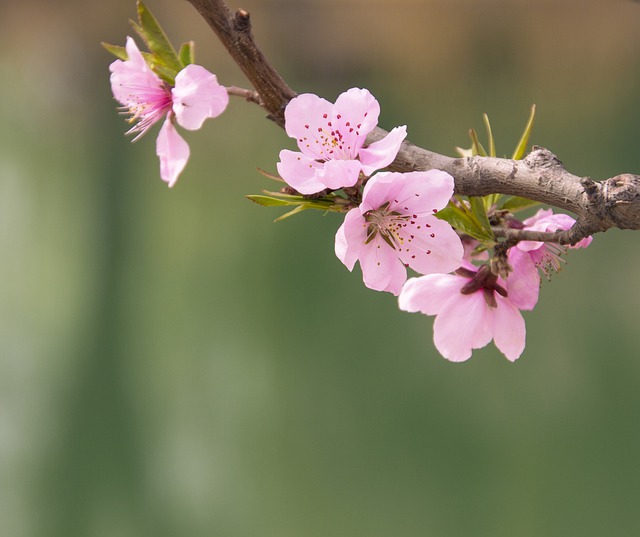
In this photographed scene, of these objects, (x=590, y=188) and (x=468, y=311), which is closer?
(x=590, y=188)

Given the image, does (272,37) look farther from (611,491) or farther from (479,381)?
(611,491)

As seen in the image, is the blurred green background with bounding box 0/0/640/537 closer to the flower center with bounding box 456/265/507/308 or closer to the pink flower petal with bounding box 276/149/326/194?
the flower center with bounding box 456/265/507/308

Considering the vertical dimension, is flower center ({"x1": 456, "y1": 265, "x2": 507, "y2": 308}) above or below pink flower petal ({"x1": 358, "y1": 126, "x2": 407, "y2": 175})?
below

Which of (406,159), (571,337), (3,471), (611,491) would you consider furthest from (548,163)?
(3,471)

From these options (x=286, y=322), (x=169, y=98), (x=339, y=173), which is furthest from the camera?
(x=286, y=322)

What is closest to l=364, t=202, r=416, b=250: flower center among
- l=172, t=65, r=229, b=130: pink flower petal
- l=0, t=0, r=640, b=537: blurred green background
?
l=172, t=65, r=229, b=130: pink flower petal

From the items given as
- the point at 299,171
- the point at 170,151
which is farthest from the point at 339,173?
the point at 170,151

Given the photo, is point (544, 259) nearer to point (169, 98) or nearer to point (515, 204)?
point (515, 204)
